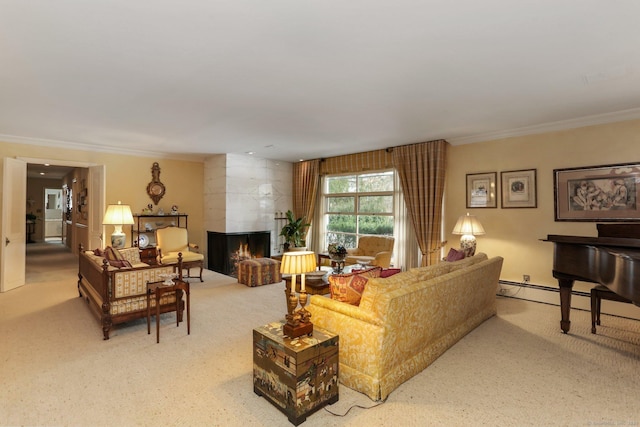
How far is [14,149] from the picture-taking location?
214 inches

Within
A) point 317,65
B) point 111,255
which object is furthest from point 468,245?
point 111,255

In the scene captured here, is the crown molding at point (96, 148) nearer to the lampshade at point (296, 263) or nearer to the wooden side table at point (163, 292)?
the wooden side table at point (163, 292)

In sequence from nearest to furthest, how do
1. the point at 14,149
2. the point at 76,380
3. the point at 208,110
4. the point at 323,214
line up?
1. the point at 76,380
2. the point at 208,110
3. the point at 14,149
4. the point at 323,214

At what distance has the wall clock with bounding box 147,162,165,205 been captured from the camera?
6.82 m

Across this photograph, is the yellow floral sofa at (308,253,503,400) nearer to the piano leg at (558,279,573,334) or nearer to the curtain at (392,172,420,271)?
the piano leg at (558,279,573,334)

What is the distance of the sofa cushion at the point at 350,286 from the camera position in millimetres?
2621

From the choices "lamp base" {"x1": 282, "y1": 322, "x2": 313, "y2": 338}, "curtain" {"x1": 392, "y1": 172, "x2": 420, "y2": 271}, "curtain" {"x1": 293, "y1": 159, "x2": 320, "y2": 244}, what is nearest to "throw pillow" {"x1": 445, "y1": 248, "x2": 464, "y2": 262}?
"curtain" {"x1": 392, "y1": 172, "x2": 420, "y2": 271}

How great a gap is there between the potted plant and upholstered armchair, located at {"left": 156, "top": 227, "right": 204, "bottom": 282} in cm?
214

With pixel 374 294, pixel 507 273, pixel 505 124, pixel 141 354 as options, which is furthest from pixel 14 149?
pixel 507 273

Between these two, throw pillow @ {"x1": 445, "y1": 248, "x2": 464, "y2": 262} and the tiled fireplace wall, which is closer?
throw pillow @ {"x1": 445, "y1": 248, "x2": 464, "y2": 262}

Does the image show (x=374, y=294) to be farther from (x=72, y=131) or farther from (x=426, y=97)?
(x=72, y=131)

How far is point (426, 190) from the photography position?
575 cm

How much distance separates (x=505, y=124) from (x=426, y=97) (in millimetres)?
1860

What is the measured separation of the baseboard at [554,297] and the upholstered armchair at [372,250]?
6.20ft
